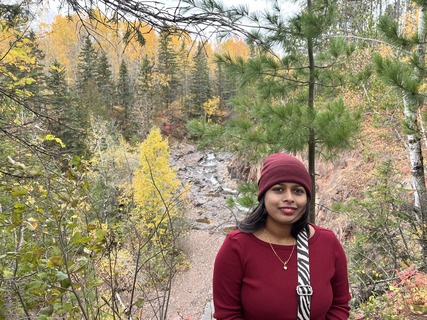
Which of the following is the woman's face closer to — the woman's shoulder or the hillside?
the woman's shoulder

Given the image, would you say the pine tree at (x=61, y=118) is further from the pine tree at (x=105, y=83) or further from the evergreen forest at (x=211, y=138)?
the pine tree at (x=105, y=83)

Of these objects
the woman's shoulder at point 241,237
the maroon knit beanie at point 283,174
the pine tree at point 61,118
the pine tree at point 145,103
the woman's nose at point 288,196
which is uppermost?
the pine tree at point 145,103

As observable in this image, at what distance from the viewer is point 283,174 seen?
1.67 m

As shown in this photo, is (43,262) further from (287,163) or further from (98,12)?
(98,12)

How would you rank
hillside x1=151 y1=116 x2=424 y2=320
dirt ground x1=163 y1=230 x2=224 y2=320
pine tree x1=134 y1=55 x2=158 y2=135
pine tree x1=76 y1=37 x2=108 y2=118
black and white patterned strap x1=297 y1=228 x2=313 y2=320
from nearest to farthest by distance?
black and white patterned strap x1=297 y1=228 x2=313 y2=320, hillside x1=151 y1=116 x2=424 y2=320, dirt ground x1=163 y1=230 x2=224 y2=320, pine tree x1=76 y1=37 x2=108 y2=118, pine tree x1=134 y1=55 x2=158 y2=135

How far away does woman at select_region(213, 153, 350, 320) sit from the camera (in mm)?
1558

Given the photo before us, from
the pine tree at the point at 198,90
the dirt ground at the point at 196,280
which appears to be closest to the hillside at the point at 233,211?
the dirt ground at the point at 196,280

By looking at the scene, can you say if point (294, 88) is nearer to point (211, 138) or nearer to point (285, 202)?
point (211, 138)

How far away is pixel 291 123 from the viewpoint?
15.3ft

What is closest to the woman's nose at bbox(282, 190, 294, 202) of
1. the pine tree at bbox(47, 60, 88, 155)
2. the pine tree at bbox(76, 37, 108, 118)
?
the pine tree at bbox(47, 60, 88, 155)

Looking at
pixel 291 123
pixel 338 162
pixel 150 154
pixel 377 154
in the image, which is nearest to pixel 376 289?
pixel 291 123

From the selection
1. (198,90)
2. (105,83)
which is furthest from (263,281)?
(198,90)

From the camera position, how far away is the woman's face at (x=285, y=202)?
1.65 m

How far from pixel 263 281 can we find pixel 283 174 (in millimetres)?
580
